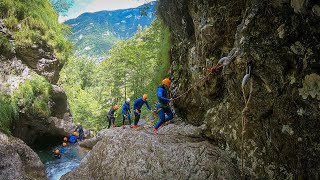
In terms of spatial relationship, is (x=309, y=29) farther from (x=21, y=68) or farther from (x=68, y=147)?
(x=68, y=147)

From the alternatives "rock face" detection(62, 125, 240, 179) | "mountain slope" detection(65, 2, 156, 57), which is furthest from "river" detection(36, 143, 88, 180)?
"mountain slope" detection(65, 2, 156, 57)

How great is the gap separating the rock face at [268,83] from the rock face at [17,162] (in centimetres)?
782

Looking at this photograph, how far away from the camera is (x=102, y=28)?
3996 inches

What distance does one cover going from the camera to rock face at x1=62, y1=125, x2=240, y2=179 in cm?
710

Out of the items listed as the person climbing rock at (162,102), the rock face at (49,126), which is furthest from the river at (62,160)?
the person climbing rock at (162,102)

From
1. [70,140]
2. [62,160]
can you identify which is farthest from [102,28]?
[62,160]

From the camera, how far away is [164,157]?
7.47 m

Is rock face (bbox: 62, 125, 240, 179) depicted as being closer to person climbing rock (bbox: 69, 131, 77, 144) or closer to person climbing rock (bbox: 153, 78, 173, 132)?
person climbing rock (bbox: 153, 78, 173, 132)

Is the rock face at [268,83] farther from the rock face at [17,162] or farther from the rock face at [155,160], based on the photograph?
the rock face at [17,162]

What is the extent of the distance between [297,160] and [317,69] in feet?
5.67

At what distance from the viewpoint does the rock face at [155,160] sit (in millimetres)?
7102

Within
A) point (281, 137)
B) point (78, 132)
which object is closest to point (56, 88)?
point (78, 132)

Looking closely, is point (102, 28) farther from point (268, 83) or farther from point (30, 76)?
point (268, 83)

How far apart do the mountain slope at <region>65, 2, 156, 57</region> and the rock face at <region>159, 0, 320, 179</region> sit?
7184 cm
